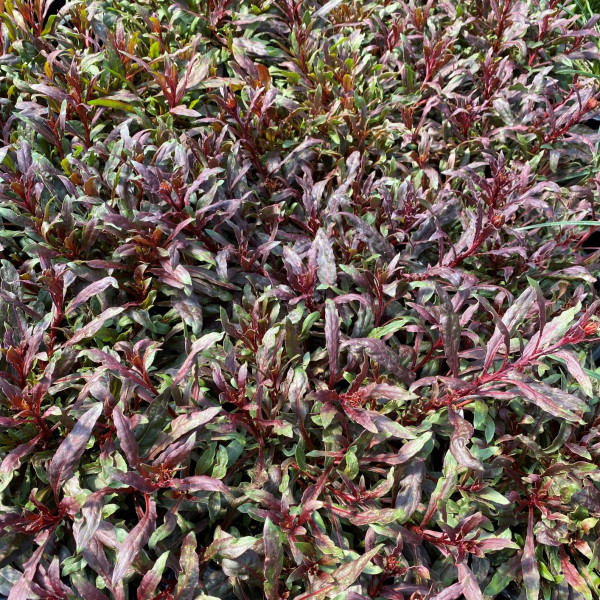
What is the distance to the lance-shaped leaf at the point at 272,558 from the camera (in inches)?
60.9

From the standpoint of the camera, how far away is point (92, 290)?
1.89 metres

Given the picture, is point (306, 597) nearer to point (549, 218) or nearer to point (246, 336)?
point (246, 336)

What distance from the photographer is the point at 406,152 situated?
2645 millimetres

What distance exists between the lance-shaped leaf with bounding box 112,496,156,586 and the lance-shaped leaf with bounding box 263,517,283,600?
0.31 m

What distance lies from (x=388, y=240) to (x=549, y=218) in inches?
26.6

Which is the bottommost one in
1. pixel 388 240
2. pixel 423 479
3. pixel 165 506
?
pixel 423 479

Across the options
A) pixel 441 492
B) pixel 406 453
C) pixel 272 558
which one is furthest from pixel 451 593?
pixel 272 558

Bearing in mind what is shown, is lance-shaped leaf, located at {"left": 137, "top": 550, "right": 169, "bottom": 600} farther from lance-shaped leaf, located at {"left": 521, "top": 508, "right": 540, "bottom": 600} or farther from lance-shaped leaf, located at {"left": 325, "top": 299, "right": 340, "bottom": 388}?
lance-shaped leaf, located at {"left": 521, "top": 508, "right": 540, "bottom": 600}

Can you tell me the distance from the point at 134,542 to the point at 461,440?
954 millimetres

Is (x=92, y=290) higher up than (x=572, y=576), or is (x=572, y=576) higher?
(x=92, y=290)

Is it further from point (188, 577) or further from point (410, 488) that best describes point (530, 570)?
point (188, 577)

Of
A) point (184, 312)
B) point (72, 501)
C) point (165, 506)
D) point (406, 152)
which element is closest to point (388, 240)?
point (406, 152)

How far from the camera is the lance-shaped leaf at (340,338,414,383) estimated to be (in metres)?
1.83

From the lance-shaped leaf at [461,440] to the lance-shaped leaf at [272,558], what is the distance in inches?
22.2
